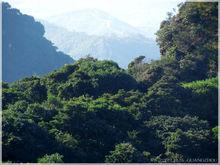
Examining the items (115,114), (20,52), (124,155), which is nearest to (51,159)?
(124,155)

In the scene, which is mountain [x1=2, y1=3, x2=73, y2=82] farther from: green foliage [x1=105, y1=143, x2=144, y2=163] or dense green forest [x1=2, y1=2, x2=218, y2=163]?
green foliage [x1=105, y1=143, x2=144, y2=163]

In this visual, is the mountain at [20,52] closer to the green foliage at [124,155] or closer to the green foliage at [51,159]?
the green foliage at [124,155]

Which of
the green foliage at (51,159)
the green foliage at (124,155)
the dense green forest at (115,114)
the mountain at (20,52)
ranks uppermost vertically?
the mountain at (20,52)

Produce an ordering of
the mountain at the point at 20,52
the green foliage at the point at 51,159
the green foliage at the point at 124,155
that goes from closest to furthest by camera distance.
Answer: the green foliage at the point at 51,159 → the green foliage at the point at 124,155 → the mountain at the point at 20,52

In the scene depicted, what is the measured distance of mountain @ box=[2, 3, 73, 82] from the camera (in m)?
88.9

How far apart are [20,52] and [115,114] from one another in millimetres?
73990

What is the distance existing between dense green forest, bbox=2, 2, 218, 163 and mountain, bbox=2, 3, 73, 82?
65567 millimetres

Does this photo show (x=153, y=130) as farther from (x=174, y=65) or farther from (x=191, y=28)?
(x=191, y=28)

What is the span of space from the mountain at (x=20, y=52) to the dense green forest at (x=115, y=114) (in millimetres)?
65567

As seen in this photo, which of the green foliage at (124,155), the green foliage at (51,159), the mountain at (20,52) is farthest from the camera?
the mountain at (20,52)

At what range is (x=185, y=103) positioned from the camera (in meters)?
20.9

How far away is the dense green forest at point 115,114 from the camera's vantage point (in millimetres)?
15211

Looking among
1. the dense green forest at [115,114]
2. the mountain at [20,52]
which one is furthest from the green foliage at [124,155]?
the mountain at [20,52]

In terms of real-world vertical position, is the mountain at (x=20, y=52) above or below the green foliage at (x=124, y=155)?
above
